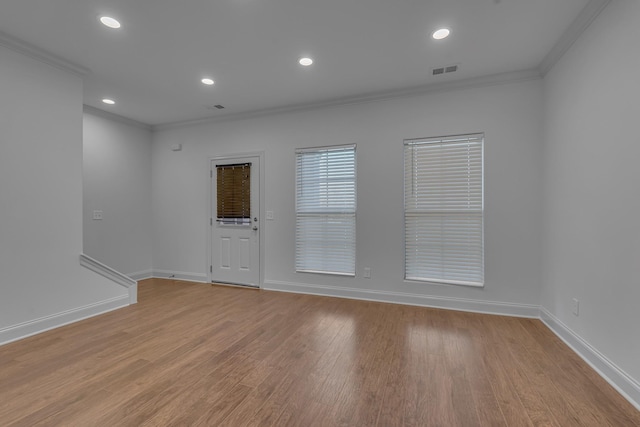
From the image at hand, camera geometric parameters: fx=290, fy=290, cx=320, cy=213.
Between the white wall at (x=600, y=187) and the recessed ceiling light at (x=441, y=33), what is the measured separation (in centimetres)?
108

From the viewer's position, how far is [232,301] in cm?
398

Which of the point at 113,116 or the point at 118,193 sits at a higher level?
the point at 113,116

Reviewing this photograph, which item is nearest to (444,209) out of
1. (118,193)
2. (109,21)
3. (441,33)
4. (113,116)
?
(441,33)

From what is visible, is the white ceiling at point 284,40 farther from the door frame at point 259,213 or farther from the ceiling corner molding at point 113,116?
the door frame at point 259,213

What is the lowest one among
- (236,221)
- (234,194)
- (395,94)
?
(236,221)

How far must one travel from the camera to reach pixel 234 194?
4840 millimetres

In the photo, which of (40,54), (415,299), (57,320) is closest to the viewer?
(40,54)

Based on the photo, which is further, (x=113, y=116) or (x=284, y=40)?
(x=113, y=116)

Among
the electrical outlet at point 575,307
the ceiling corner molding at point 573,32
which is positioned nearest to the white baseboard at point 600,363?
the electrical outlet at point 575,307

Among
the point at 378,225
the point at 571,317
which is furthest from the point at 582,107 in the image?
the point at 378,225

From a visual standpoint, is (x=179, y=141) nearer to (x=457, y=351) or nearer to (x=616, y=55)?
(x=457, y=351)

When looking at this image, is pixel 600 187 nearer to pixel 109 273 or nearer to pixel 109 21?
pixel 109 21

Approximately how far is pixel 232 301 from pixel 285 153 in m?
2.29

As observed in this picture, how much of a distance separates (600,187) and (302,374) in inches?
105
